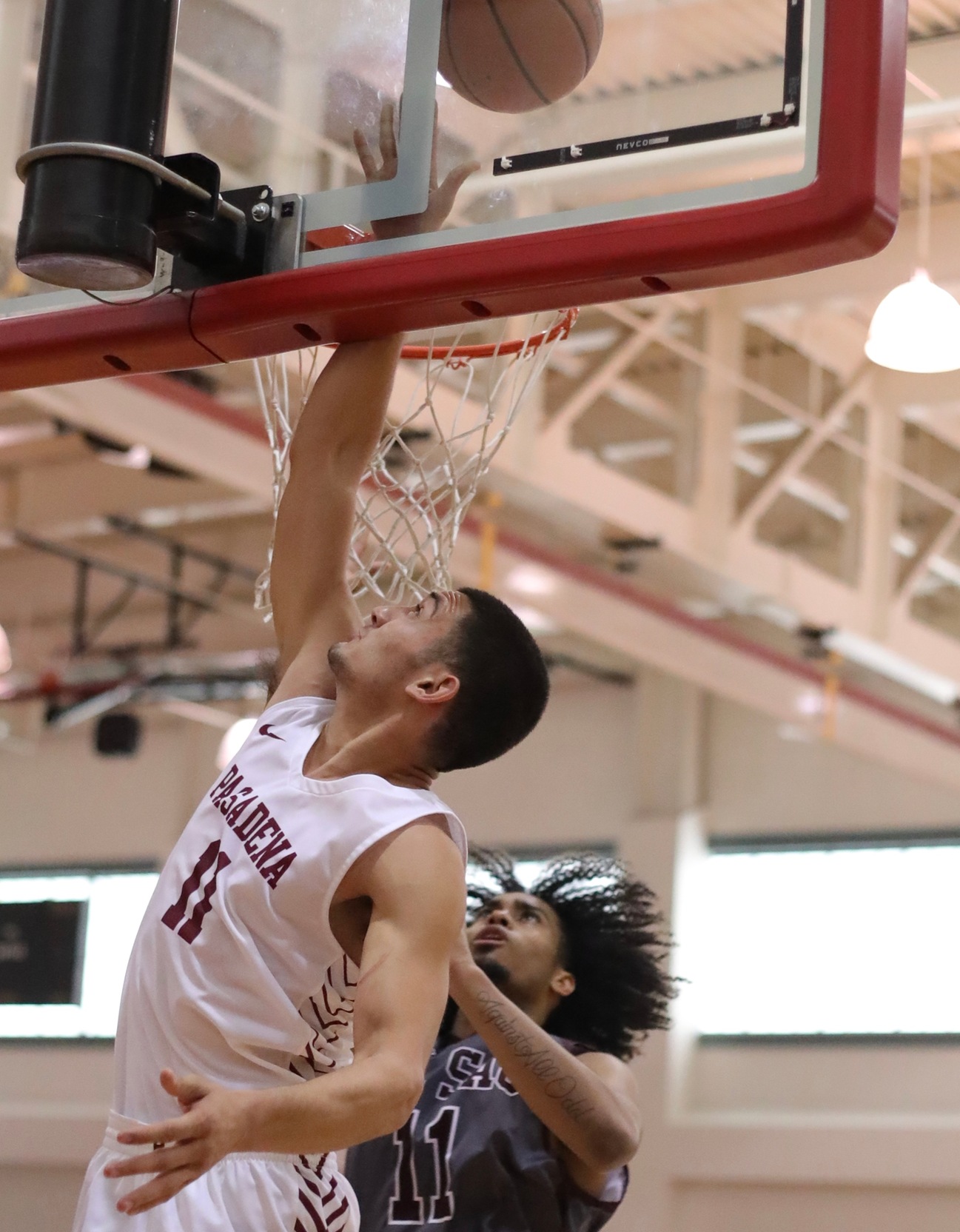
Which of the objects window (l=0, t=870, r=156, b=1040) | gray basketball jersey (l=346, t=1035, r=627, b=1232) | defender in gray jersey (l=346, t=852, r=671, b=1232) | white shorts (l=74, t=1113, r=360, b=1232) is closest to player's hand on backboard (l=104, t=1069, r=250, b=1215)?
white shorts (l=74, t=1113, r=360, b=1232)

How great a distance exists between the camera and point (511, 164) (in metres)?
2.62

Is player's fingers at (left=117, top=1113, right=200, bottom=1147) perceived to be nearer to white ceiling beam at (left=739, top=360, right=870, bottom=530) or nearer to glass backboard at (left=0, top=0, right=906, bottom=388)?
glass backboard at (left=0, top=0, right=906, bottom=388)

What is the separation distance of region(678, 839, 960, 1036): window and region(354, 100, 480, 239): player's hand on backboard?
28.5 feet

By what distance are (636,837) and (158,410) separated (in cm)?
571

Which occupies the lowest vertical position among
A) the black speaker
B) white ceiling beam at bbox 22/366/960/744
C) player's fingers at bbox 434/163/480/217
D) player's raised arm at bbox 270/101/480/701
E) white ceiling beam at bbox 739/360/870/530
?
player's raised arm at bbox 270/101/480/701

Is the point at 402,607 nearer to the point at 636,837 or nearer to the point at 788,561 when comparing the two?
the point at 788,561

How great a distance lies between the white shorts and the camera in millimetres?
2352

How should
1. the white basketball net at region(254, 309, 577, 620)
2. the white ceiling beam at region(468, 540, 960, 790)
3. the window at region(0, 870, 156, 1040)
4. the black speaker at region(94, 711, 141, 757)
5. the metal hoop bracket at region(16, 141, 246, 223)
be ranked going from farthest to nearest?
the window at region(0, 870, 156, 1040)
the black speaker at region(94, 711, 141, 757)
the white ceiling beam at region(468, 540, 960, 790)
the white basketball net at region(254, 309, 577, 620)
the metal hoop bracket at region(16, 141, 246, 223)

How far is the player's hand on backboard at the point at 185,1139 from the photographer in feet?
5.94

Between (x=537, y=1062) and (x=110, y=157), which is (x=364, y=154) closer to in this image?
(x=110, y=157)

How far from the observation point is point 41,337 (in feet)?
9.27

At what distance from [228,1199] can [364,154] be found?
147cm

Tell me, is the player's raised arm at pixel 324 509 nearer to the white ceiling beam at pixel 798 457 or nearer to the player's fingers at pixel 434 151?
the player's fingers at pixel 434 151

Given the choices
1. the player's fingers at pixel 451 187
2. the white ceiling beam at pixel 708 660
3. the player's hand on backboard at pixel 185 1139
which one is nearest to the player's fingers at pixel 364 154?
the player's fingers at pixel 451 187
